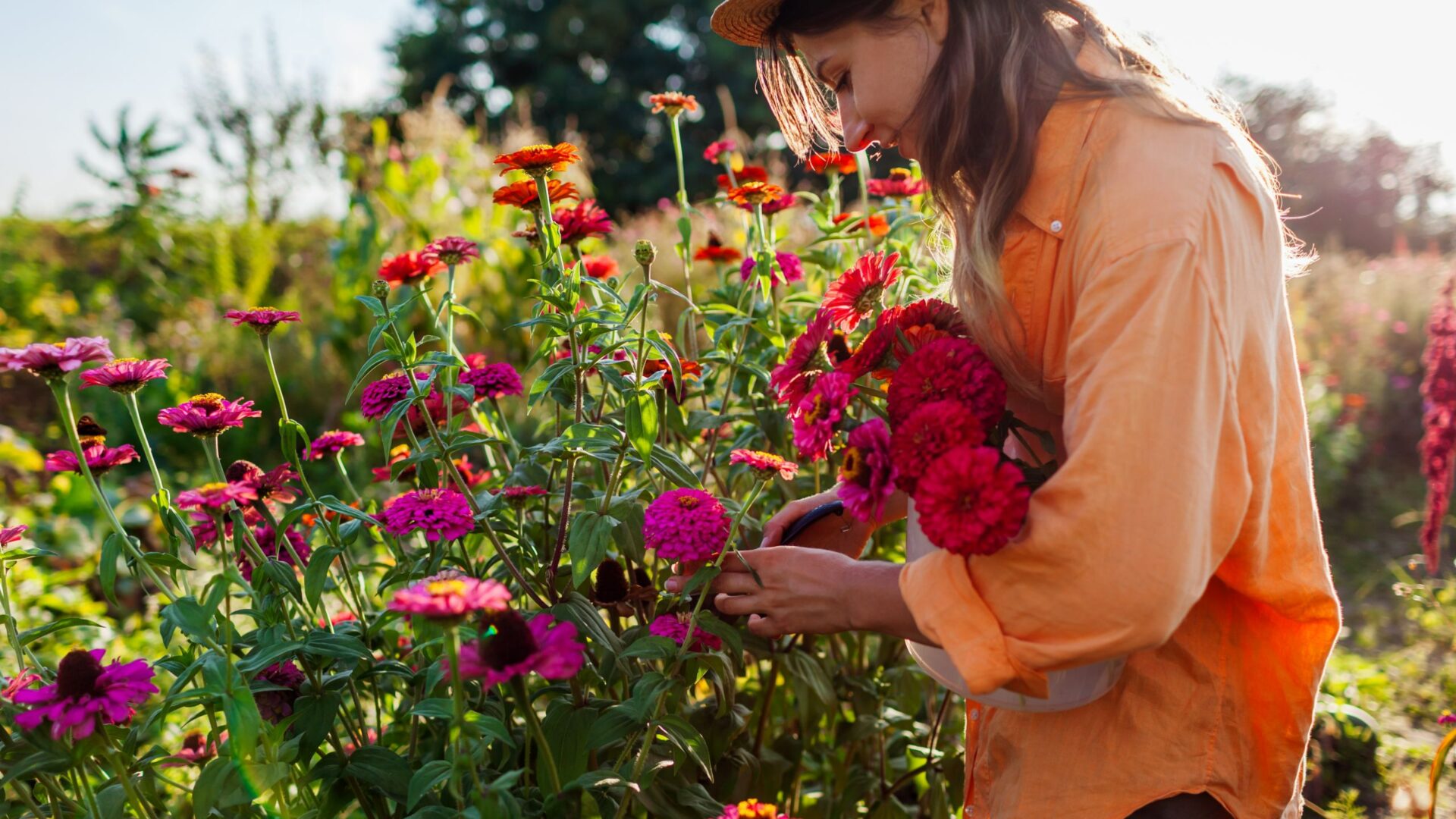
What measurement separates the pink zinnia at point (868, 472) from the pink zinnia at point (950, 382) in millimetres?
34

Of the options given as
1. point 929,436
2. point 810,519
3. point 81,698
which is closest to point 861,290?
point 810,519

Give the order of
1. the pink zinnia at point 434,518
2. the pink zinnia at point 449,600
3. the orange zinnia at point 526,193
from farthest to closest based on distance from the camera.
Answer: the orange zinnia at point 526,193
the pink zinnia at point 434,518
the pink zinnia at point 449,600

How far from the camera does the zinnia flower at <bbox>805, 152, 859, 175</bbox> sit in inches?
73.1

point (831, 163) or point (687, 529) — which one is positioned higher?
point (831, 163)

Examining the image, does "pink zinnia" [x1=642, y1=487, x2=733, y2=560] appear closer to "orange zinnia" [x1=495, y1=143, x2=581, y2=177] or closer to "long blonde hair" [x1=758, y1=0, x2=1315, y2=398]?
"long blonde hair" [x1=758, y1=0, x2=1315, y2=398]

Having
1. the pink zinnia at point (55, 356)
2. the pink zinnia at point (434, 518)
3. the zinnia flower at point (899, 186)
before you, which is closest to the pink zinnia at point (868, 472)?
the pink zinnia at point (434, 518)

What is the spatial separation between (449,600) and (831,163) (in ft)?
4.79

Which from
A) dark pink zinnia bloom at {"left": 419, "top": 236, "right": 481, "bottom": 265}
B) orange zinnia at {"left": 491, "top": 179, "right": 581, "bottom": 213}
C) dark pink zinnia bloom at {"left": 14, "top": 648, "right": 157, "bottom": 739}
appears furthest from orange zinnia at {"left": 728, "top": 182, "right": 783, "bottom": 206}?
dark pink zinnia bloom at {"left": 14, "top": 648, "right": 157, "bottom": 739}

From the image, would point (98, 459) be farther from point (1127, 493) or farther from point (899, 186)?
point (899, 186)

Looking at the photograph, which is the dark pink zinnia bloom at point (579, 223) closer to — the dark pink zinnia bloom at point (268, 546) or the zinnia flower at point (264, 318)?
the zinnia flower at point (264, 318)

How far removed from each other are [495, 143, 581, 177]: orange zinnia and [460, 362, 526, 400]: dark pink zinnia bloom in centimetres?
27

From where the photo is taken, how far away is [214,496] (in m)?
1.04

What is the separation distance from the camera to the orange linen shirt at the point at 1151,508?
2.74ft

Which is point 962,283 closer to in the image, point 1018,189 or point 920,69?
point 1018,189
